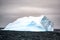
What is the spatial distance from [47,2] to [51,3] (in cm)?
5

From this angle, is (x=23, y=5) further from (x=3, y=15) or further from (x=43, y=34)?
(x=43, y=34)

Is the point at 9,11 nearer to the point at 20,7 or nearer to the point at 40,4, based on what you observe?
the point at 20,7

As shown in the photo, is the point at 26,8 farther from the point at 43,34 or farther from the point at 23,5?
the point at 43,34

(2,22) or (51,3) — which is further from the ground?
(51,3)

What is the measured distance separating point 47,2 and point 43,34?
26.4 inches

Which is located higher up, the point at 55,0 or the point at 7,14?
the point at 55,0

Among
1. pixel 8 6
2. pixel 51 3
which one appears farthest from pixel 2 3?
pixel 51 3

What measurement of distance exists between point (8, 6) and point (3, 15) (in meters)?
0.12

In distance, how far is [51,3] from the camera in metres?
1.26

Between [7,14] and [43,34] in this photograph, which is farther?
[7,14]

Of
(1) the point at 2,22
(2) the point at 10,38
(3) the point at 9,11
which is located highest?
(3) the point at 9,11

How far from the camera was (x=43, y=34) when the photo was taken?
0.66 meters


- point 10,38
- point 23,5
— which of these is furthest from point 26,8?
point 10,38

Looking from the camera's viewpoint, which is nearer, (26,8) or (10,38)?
(10,38)
